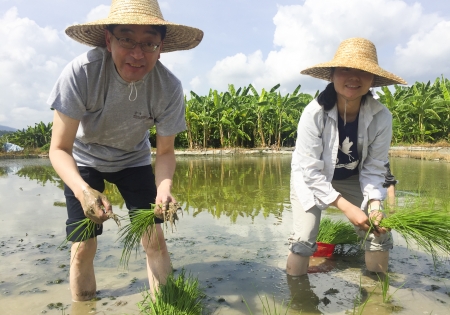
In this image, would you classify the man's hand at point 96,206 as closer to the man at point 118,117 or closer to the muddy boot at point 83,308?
the man at point 118,117

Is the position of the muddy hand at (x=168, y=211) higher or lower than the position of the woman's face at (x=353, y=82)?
lower

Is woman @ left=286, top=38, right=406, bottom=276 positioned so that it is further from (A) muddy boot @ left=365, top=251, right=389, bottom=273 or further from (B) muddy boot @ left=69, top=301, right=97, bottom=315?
(B) muddy boot @ left=69, top=301, right=97, bottom=315

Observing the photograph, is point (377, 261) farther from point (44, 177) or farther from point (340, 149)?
point (44, 177)

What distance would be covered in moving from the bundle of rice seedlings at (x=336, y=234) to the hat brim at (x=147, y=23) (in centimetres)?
185

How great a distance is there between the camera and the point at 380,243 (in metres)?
2.61

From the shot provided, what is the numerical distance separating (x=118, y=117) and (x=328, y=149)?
1375 millimetres

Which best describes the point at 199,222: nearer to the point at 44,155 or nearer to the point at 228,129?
the point at 228,129

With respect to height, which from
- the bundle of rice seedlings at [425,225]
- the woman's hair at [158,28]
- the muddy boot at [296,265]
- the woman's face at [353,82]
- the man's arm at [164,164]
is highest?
the woman's hair at [158,28]

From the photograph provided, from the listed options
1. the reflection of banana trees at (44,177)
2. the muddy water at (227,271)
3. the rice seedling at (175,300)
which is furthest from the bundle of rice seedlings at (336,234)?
the reflection of banana trees at (44,177)

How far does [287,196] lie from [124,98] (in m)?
3.94

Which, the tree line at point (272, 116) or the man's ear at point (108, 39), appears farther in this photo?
the tree line at point (272, 116)

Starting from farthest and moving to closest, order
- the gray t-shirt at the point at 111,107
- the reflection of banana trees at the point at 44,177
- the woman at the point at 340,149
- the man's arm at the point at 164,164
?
the reflection of banana trees at the point at 44,177, the woman at the point at 340,149, the man's arm at the point at 164,164, the gray t-shirt at the point at 111,107

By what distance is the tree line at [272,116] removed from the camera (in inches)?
641

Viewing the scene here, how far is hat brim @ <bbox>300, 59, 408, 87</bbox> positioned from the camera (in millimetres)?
2312
